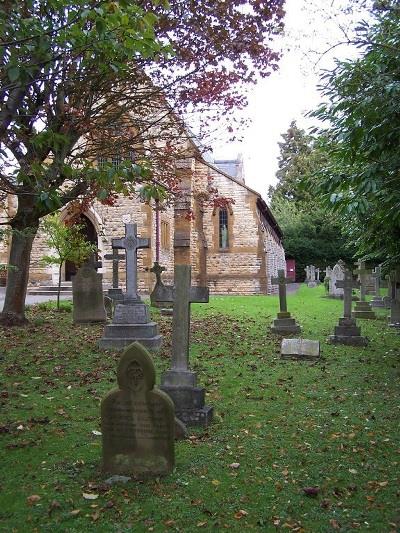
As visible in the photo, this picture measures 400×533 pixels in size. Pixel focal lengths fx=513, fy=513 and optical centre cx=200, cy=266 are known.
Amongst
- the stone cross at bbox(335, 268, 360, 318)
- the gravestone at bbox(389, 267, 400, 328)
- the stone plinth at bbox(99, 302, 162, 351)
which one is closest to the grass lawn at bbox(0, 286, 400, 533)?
the stone plinth at bbox(99, 302, 162, 351)

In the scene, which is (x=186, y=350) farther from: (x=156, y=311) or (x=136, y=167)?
(x=156, y=311)

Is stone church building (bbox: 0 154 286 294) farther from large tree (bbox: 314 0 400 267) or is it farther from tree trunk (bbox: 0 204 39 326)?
large tree (bbox: 314 0 400 267)

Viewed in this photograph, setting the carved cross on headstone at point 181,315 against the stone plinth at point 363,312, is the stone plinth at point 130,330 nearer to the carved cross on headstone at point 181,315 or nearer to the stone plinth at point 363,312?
the carved cross on headstone at point 181,315

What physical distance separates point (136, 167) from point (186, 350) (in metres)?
2.44

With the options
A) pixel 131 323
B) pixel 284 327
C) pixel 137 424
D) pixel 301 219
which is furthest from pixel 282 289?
pixel 301 219

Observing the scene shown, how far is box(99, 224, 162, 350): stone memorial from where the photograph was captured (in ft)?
32.3

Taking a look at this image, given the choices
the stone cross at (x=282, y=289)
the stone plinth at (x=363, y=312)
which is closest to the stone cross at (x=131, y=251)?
the stone cross at (x=282, y=289)

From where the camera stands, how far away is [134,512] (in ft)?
12.7

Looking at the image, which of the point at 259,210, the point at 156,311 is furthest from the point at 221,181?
the point at 156,311

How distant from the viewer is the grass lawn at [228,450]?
12.6 ft

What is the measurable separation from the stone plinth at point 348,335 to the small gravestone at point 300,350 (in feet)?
6.49

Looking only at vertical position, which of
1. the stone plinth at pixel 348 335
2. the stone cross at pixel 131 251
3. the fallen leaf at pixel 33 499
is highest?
the stone cross at pixel 131 251

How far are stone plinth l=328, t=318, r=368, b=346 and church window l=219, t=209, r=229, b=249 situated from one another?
19.5 m

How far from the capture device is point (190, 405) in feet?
19.1
